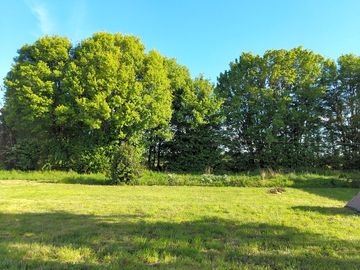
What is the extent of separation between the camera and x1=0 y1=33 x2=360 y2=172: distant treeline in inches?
898

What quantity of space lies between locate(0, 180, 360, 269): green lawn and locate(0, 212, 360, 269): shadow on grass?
0.04 ft

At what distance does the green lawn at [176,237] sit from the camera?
12.7ft

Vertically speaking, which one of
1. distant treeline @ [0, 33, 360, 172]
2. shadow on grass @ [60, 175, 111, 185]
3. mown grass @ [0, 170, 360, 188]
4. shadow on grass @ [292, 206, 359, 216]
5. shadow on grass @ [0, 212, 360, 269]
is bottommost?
shadow on grass @ [0, 212, 360, 269]

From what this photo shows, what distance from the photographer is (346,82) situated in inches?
1084

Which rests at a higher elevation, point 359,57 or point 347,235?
point 359,57

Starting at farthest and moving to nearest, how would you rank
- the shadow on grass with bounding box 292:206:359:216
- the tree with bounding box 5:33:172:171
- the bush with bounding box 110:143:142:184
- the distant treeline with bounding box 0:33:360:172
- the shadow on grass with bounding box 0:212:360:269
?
1. the distant treeline with bounding box 0:33:360:172
2. the tree with bounding box 5:33:172:171
3. the bush with bounding box 110:143:142:184
4. the shadow on grass with bounding box 292:206:359:216
5. the shadow on grass with bounding box 0:212:360:269

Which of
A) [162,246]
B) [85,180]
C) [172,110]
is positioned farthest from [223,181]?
[162,246]

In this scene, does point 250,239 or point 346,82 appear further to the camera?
point 346,82

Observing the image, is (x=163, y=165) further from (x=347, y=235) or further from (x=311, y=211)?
(x=347, y=235)

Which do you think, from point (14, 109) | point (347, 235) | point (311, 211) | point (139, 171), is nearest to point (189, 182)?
point (139, 171)

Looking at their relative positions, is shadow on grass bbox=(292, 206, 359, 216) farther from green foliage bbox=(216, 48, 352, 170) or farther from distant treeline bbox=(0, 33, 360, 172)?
green foliage bbox=(216, 48, 352, 170)

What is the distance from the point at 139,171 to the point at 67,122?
979 cm

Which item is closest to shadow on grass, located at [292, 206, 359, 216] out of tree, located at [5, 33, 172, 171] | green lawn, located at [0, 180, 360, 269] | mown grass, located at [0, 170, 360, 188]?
green lawn, located at [0, 180, 360, 269]

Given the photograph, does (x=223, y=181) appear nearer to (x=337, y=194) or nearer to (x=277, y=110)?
(x=337, y=194)
